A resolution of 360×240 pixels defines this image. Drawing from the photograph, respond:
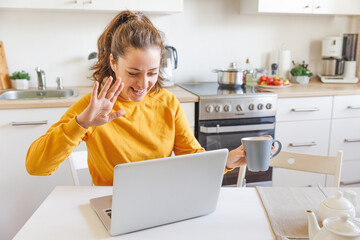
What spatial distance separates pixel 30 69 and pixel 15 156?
30.6 inches

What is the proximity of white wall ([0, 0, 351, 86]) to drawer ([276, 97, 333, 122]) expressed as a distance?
2.21 feet

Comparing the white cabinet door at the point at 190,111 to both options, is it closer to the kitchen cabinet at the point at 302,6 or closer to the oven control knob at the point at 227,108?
the oven control knob at the point at 227,108

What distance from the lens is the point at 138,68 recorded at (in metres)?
1.16

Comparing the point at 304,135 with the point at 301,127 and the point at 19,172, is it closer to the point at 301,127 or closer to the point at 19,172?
the point at 301,127

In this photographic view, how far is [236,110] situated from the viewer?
96.3 inches

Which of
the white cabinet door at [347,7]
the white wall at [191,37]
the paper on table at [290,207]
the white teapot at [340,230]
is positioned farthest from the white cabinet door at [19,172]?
the white cabinet door at [347,7]

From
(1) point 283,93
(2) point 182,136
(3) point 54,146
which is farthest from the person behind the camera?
(1) point 283,93

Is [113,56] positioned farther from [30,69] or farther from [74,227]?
[30,69]

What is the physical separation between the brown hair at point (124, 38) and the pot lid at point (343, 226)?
0.75 metres

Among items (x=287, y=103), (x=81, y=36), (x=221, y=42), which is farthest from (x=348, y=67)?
(x=81, y=36)

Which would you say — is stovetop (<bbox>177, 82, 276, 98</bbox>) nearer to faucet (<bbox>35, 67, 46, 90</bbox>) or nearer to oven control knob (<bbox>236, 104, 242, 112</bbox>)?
oven control knob (<bbox>236, 104, 242, 112</bbox>)

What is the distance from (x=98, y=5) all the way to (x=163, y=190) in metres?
1.78

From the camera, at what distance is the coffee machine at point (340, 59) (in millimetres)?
3041

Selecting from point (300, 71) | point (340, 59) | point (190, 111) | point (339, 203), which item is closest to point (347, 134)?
point (300, 71)
